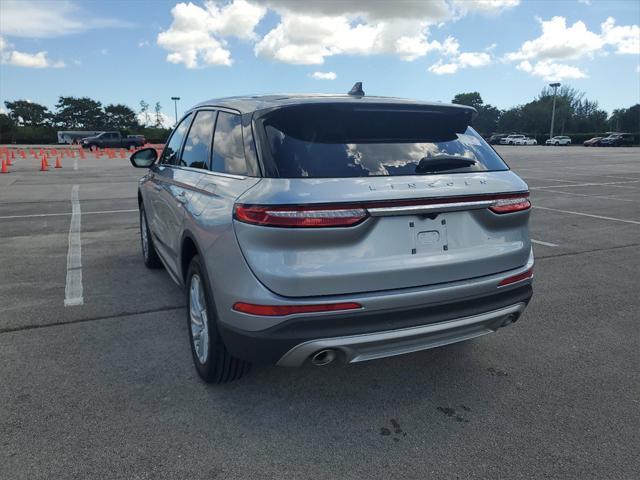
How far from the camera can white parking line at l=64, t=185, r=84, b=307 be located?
4895mm

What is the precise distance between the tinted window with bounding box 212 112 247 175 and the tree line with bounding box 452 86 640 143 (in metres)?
92.5

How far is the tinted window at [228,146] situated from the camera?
298cm

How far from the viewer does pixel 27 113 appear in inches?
4092

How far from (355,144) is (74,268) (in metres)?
4.43

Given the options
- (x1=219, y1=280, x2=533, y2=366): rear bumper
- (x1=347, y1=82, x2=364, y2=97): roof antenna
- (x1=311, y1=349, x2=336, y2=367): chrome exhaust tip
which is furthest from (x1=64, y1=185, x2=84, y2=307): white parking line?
(x1=347, y1=82, x2=364, y2=97): roof antenna

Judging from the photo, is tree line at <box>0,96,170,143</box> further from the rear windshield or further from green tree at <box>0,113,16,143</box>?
the rear windshield

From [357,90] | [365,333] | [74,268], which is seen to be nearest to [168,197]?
[357,90]

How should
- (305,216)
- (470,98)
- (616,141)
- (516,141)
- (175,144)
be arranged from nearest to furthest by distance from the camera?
(305,216) < (175,144) < (616,141) < (516,141) < (470,98)

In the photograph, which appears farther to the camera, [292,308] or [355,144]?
[355,144]

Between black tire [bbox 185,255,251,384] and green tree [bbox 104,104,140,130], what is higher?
green tree [bbox 104,104,140,130]

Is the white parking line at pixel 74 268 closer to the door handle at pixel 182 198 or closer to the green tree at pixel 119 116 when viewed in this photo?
the door handle at pixel 182 198

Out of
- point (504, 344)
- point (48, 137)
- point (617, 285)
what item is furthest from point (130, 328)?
point (48, 137)

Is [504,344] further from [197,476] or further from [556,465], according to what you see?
[197,476]

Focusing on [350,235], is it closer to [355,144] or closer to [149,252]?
[355,144]
